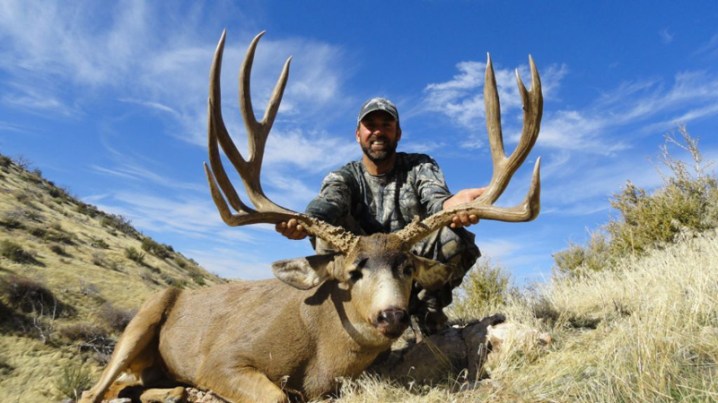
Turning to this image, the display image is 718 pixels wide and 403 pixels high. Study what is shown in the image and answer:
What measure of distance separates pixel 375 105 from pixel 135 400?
12.8 feet

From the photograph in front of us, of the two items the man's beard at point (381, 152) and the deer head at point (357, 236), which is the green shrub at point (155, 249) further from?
the deer head at point (357, 236)

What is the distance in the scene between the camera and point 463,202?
4887 mm

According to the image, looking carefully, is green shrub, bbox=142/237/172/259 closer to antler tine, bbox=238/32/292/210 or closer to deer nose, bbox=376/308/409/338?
antler tine, bbox=238/32/292/210

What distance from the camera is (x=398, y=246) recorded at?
177 inches

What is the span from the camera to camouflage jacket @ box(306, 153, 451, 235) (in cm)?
578

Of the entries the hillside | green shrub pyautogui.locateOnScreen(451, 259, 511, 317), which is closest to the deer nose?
green shrub pyautogui.locateOnScreen(451, 259, 511, 317)

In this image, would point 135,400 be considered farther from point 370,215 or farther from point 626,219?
point 626,219

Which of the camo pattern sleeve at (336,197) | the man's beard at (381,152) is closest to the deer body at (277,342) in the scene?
the camo pattern sleeve at (336,197)

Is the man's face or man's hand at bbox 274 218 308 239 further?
the man's face

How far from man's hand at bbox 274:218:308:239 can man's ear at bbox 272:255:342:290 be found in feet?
0.88

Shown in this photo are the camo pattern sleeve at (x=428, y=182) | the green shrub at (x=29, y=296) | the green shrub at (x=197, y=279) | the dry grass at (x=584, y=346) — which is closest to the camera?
the dry grass at (x=584, y=346)

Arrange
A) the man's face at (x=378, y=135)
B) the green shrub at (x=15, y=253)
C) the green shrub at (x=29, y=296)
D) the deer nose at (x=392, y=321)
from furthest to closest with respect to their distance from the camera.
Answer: the green shrub at (x=15, y=253) → the green shrub at (x=29, y=296) → the man's face at (x=378, y=135) → the deer nose at (x=392, y=321)

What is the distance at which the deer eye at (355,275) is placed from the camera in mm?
4422

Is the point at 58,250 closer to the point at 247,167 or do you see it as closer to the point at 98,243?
the point at 98,243
